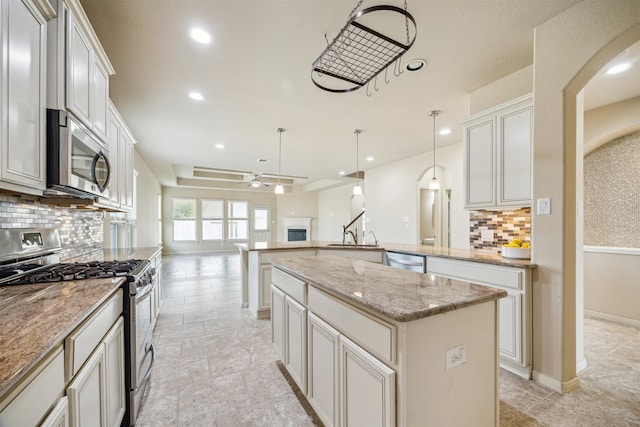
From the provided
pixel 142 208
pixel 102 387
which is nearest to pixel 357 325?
pixel 102 387

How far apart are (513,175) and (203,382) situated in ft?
10.3

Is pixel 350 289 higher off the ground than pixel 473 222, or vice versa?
pixel 473 222

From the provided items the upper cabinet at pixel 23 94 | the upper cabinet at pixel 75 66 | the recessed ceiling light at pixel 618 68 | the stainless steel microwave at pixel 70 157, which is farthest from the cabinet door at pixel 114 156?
the recessed ceiling light at pixel 618 68

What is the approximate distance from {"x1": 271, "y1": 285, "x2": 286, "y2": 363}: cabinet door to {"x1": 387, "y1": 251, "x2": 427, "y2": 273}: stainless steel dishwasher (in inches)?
66.2

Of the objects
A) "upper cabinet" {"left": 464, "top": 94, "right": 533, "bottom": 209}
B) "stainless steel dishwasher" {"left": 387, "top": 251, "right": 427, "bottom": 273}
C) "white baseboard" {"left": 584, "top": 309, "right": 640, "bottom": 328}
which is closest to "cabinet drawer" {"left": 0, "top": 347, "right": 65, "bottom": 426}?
"stainless steel dishwasher" {"left": 387, "top": 251, "right": 427, "bottom": 273}

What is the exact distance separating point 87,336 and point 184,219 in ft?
33.7

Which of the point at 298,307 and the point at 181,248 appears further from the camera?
the point at 181,248

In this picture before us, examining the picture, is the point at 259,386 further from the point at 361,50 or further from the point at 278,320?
the point at 361,50

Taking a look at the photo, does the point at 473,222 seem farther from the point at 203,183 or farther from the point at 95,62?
the point at 203,183

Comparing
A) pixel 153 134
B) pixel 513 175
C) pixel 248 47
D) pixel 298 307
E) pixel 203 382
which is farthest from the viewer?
pixel 153 134

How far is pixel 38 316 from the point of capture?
Answer: 99 centimetres

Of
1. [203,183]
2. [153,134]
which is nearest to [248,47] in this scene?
[153,134]

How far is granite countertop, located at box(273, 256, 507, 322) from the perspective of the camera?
108 cm

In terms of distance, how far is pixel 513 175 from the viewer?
2.55 meters
